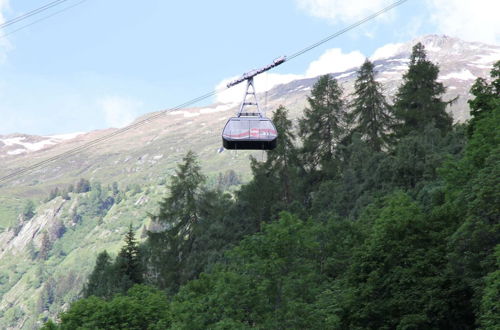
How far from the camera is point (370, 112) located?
8231 centimetres

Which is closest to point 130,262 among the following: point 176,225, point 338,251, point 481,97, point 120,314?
point 176,225

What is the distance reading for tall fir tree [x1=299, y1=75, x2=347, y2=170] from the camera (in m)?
81.7

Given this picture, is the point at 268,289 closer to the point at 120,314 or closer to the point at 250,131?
the point at 250,131

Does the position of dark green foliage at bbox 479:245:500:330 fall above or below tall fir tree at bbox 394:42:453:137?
below

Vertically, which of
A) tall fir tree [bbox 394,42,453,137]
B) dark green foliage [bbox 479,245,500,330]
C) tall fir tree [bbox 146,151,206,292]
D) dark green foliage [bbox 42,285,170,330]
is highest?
tall fir tree [bbox 394,42,453,137]

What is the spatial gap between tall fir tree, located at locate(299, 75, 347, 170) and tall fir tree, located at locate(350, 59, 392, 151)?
200 cm

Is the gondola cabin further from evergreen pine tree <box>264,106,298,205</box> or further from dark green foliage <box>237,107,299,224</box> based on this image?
evergreen pine tree <box>264,106,298,205</box>

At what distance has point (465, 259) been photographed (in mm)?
33188

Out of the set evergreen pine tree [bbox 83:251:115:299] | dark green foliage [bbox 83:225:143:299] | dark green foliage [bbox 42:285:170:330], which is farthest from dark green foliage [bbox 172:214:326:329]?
dark green foliage [bbox 83:225:143:299]

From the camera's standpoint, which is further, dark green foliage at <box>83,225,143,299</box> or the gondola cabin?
dark green foliage at <box>83,225,143,299</box>

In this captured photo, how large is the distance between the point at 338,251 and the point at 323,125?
127 ft

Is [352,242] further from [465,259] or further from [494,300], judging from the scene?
[494,300]

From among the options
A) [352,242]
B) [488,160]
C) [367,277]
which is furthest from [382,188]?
[488,160]

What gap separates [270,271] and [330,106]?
50.3m
